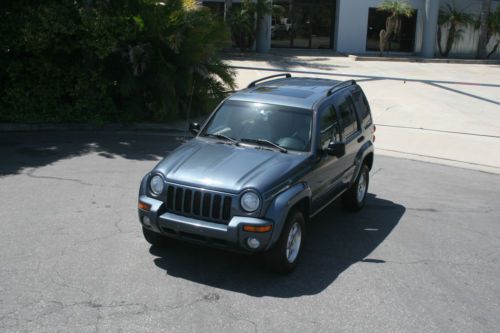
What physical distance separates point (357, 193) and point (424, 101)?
34.9 feet

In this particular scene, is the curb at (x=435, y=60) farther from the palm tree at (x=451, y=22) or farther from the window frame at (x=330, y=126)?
the window frame at (x=330, y=126)

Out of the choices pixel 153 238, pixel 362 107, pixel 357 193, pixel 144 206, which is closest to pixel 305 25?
pixel 362 107

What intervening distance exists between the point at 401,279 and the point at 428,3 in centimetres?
2750

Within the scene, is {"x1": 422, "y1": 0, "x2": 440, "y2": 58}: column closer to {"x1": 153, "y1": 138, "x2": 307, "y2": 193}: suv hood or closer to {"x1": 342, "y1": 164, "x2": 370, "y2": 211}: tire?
{"x1": 342, "y1": 164, "x2": 370, "y2": 211}: tire

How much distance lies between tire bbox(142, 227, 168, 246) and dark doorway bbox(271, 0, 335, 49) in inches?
1033

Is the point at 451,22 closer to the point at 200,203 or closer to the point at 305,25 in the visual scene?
the point at 305,25

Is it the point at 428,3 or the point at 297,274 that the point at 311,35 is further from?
the point at 297,274

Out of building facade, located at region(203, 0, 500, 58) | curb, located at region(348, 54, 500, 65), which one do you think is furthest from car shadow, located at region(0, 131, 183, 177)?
building facade, located at region(203, 0, 500, 58)

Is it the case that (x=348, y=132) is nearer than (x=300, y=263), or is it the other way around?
(x=300, y=263)

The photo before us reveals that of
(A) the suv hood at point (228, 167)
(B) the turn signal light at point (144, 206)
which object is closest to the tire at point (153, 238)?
(B) the turn signal light at point (144, 206)

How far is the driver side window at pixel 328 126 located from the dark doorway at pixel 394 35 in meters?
25.9

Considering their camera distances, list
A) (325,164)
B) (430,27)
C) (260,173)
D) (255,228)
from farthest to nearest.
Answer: (430,27) < (325,164) < (260,173) < (255,228)

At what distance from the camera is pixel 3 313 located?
5.21 m

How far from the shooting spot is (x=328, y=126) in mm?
7387
